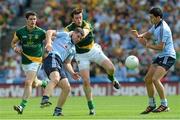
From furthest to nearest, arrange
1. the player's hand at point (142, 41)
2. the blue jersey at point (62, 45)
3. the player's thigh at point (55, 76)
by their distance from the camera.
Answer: the blue jersey at point (62, 45)
the player's hand at point (142, 41)
the player's thigh at point (55, 76)

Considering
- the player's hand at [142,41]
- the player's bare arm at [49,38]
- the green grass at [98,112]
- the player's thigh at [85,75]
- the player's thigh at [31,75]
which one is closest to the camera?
the player's bare arm at [49,38]

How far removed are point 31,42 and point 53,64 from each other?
2417 millimetres

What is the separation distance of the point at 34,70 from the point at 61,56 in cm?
208

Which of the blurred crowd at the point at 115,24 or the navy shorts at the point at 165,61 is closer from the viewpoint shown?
the navy shorts at the point at 165,61

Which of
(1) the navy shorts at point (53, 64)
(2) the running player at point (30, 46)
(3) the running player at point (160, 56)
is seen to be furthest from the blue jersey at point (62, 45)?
(2) the running player at point (30, 46)

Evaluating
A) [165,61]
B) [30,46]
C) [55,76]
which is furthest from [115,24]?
[55,76]

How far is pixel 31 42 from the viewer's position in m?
20.7

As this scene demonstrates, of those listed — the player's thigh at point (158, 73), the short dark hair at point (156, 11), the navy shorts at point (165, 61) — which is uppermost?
the short dark hair at point (156, 11)

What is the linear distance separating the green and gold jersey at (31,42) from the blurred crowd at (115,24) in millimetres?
13406

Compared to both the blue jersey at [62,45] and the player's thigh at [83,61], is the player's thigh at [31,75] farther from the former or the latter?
the blue jersey at [62,45]

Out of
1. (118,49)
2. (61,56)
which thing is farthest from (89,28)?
(118,49)

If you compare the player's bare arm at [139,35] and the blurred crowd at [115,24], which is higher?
the blurred crowd at [115,24]

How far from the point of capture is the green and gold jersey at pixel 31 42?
810 inches

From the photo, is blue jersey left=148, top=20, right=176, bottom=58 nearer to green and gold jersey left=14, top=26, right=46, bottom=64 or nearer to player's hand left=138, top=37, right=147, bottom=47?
player's hand left=138, top=37, right=147, bottom=47
